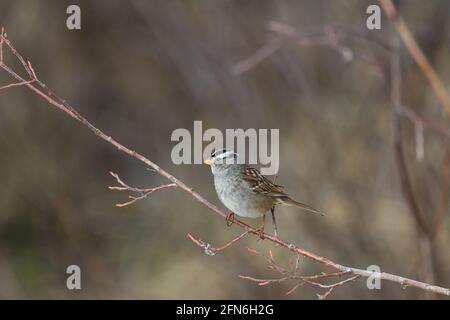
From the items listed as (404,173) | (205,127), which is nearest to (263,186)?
(404,173)

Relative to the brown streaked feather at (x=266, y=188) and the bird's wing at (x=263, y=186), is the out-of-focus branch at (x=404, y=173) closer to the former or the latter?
the brown streaked feather at (x=266, y=188)

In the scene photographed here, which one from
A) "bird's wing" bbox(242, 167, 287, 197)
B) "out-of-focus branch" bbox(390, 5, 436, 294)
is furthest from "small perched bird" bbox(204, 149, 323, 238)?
"out-of-focus branch" bbox(390, 5, 436, 294)

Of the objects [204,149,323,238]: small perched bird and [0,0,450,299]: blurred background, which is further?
[0,0,450,299]: blurred background

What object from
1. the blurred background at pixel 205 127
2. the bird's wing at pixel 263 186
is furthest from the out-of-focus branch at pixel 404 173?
the bird's wing at pixel 263 186

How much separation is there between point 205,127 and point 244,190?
5470 mm

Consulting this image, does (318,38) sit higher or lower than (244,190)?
higher

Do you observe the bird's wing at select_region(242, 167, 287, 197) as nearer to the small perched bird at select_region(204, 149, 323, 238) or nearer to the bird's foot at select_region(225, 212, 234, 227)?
the small perched bird at select_region(204, 149, 323, 238)

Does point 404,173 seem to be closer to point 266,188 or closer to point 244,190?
point 266,188

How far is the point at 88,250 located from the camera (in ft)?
31.1

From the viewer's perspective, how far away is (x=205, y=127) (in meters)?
10.4

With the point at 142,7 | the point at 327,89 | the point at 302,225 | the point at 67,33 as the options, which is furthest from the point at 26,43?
the point at 302,225

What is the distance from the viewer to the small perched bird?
16.0ft

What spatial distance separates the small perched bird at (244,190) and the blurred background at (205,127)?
89 cm

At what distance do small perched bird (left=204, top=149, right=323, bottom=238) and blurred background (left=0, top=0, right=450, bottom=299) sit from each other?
2.93ft
